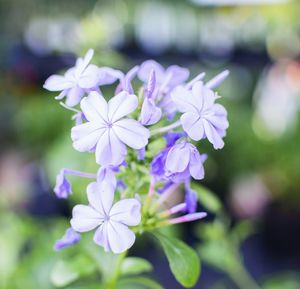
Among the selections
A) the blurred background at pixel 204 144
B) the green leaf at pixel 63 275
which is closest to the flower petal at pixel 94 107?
the green leaf at pixel 63 275

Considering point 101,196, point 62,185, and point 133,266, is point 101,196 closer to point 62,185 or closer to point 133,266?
point 62,185

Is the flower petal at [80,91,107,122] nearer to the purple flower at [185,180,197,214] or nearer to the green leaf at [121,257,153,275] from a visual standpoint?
the purple flower at [185,180,197,214]

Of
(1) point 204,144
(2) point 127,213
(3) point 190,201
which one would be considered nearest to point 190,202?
(3) point 190,201

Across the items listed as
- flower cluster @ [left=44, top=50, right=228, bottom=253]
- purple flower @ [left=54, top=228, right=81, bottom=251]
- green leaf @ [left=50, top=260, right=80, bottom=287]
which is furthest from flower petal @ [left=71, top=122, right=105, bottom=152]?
green leaf @ [left=50, top=260, right=80, bottom=287]

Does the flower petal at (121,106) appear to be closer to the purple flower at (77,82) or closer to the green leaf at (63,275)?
the purple flower at (77,82)

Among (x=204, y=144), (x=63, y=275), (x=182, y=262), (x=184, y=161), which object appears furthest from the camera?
(x=204, y=144)

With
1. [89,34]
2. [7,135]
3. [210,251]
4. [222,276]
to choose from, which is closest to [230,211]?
[222,276]
